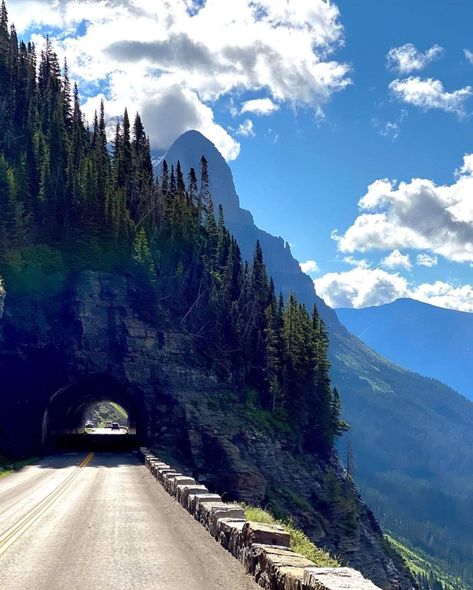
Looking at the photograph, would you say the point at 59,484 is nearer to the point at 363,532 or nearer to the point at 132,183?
the point at 363,532

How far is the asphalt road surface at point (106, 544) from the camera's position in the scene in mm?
10742

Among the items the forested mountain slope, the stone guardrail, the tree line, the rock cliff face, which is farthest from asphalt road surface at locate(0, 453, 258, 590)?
the tree line

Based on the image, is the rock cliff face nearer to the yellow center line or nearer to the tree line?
the tree line

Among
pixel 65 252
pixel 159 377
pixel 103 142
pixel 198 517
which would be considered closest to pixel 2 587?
pixel 198 517

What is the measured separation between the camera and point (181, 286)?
79438 mm

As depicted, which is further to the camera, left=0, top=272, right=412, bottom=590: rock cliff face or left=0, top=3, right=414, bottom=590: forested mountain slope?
left=0, top=3, right=414, bottom=590: forested mountain slope

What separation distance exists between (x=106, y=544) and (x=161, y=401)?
4863 cm

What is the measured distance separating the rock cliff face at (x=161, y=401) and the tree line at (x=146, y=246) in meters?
4.16

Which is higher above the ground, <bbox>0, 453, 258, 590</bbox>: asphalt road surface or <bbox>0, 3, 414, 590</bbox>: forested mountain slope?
<bbox>0, 3, 414, 590</bbox>: forested mountain slope

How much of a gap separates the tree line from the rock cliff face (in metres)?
4.16

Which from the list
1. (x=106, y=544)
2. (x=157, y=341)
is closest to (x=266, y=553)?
(x=106, y=544)

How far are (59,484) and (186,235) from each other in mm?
56867

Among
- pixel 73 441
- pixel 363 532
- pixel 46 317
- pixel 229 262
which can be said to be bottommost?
pixel 363 532

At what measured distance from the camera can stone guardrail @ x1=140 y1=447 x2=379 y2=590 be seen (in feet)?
24.6
